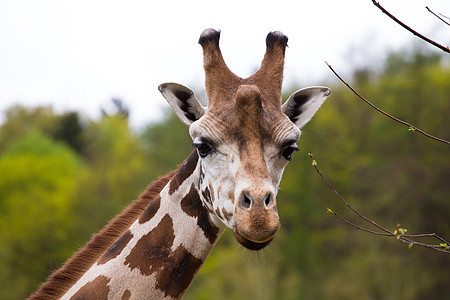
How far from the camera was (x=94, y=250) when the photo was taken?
6156 millimetres

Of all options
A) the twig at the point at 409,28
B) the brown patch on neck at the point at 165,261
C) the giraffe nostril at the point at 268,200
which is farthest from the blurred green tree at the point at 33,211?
the twig at the point at 409,28

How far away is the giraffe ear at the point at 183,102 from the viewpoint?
19.7 ft

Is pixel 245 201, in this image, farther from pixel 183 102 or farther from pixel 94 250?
pixel 94 250

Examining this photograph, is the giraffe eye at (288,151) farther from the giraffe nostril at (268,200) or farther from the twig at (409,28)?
the twig at (409,28)

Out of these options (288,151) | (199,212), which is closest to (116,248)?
(199,212)

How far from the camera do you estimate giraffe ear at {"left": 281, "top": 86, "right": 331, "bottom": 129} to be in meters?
6.33

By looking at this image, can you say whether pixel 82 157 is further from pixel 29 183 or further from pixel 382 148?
pixel 382 148

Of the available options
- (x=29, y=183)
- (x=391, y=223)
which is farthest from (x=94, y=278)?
(x=29, y=183)

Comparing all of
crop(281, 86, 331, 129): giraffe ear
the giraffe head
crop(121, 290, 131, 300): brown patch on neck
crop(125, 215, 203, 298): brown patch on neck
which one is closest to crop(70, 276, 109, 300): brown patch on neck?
crop(121, 290, 131, 300): brown patch on neck

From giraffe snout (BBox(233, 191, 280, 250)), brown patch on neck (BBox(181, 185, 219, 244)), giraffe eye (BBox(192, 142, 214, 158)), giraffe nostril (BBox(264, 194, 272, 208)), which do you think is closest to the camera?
giraffe snout (BBox(233, 191, 280, 250))

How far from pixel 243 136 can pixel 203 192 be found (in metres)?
0.69

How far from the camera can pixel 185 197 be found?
5973 millimetres

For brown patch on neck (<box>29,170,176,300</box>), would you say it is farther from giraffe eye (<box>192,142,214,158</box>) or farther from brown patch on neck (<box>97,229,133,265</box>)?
giraffe eye (<box>192,142,214,158</box>)

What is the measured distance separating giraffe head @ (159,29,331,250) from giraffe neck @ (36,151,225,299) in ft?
0.79
